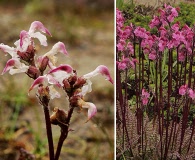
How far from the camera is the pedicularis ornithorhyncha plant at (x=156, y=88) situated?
2.46m

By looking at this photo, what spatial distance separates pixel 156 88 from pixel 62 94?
27.7 inches

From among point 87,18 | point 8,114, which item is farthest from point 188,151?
point 87,18

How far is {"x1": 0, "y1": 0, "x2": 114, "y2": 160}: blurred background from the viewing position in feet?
8.96

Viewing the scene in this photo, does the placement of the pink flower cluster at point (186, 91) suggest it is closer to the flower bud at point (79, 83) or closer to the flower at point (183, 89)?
the flower at point (183, 89)

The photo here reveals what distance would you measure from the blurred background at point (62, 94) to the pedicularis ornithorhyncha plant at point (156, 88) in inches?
5.4

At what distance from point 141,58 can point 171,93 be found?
0.17m

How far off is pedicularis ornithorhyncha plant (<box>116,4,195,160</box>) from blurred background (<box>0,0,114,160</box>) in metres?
0.14

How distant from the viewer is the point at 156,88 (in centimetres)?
251

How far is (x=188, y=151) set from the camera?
8.30 feet

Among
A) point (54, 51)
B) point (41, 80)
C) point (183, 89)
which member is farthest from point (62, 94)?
point (41, 80)

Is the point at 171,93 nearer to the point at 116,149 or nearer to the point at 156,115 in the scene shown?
the point at 156,115

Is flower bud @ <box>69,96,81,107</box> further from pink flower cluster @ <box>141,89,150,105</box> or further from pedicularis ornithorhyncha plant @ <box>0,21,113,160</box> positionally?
pink flower cluster @ <box>141,89,150,105</box>

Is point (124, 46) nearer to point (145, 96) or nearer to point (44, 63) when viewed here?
point (145, 96)

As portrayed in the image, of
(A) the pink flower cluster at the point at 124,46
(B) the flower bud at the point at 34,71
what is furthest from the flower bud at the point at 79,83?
(A) the pink flower cluster at the point at 124,46
